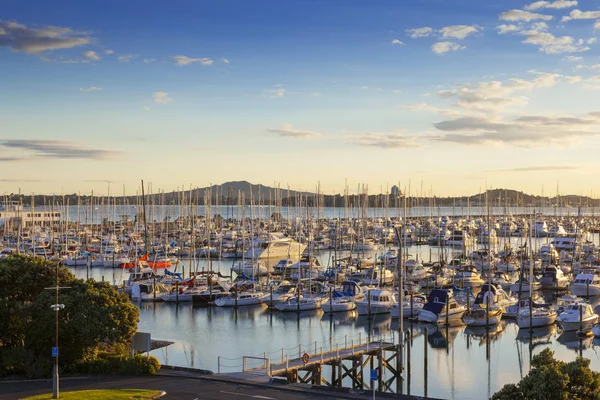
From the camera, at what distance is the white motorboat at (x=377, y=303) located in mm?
73938

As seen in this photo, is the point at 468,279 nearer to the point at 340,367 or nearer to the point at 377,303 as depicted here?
the point at 377,303

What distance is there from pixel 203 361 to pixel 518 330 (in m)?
31.3

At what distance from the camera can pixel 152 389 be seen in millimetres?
36219

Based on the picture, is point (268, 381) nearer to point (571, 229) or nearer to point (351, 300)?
point (351, 300)

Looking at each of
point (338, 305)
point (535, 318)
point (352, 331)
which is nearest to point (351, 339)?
point (352, 331)

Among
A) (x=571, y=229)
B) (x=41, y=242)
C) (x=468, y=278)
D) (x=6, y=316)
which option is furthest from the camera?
(x=571, y=229)

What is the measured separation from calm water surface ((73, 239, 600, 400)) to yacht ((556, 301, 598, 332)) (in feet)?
3.64

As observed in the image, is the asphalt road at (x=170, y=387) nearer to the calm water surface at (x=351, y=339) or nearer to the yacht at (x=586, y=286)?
the calm water surface at (x=351, y=339)

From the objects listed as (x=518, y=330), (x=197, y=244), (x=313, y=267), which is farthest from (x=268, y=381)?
(x=197, y=244)

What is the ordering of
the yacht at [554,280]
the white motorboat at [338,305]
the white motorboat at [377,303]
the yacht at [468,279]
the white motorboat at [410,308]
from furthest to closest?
1. the yacht at [468,279]
2. the yacht at [554,280]
3. the white motorboat at [338,305]
4. the white motorboat at [377,303]
5. the white motorboat at [410,308]

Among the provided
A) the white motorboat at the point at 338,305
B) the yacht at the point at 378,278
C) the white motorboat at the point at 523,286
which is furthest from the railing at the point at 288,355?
the white motorboat at the point at 523,286

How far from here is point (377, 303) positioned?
74000 mm

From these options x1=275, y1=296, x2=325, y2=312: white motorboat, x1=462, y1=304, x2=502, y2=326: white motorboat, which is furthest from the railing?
x1=275, y1=296, x2=325, y2=312: white motorboat

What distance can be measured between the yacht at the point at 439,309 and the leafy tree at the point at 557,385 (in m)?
39.6
